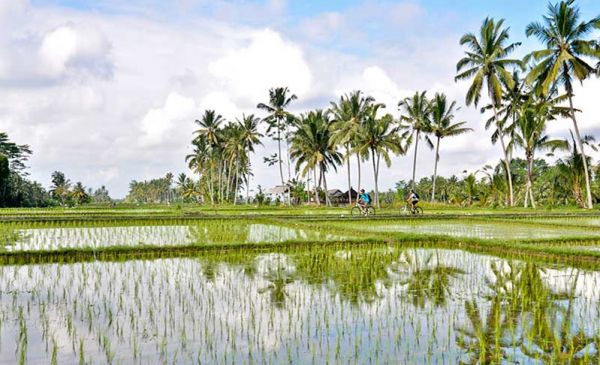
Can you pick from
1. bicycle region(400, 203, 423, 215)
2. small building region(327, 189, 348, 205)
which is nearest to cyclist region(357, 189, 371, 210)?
bicycle region(400, 203, 423, 215)

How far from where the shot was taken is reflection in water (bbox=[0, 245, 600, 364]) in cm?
375

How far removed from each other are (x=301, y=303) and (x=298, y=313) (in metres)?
0.40

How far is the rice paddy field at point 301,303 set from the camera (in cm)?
378

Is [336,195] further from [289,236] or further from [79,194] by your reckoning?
[289,236]

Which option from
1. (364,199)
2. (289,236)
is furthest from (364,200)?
(289,236)

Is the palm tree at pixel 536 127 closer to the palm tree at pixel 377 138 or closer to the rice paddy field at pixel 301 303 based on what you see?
the palm tree at pixel 377 138

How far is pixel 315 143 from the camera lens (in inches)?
1319

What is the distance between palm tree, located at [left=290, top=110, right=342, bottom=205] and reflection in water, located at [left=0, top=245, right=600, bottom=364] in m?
25.9

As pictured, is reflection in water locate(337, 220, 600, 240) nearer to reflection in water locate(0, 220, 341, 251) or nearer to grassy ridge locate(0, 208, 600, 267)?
grassy ridge locate(0, 208, 600, 267)

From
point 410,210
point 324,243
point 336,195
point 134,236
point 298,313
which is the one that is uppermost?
point 336,195

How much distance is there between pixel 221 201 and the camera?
44812 mm

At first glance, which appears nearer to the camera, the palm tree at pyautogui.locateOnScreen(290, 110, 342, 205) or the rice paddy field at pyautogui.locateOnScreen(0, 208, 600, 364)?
the rice paddy field at pyautogui.locateOnScreen(0, 208, 600, 364)

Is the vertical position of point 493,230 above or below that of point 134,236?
below

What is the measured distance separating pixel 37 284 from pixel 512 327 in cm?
538
